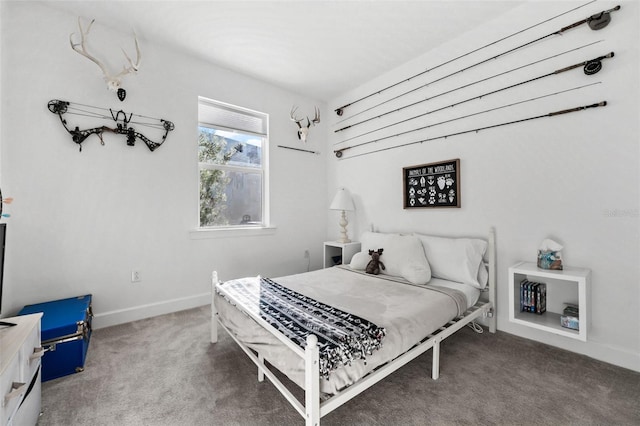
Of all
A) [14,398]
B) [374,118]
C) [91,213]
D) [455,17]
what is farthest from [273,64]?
[14,398]

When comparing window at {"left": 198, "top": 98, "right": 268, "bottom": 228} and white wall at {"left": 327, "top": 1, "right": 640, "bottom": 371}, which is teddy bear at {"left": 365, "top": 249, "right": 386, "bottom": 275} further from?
window at {"left": 198, "top": 98, "right": 268, "bottom": 228}

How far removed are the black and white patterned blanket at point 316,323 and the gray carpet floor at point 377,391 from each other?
1.44ft

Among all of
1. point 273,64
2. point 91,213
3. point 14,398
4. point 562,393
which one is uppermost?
point 273,64

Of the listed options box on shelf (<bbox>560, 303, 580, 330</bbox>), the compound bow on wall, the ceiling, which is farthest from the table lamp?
box on shelf (<bbox>560, 303, 580, 330</bbox>)

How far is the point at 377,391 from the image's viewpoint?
1636 millimetres

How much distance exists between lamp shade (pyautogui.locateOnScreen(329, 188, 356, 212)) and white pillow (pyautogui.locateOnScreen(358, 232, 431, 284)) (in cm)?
75

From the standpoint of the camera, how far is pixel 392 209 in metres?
3.31

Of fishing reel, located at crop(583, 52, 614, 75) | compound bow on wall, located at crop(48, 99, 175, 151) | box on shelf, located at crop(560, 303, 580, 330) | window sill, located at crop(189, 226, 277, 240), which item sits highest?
fishing reel, located at crop(583, 52, 614, 75)

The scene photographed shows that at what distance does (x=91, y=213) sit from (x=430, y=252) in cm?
321

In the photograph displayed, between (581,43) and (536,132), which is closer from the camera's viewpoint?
(581,43)

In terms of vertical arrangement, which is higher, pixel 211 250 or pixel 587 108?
pixel 587 108

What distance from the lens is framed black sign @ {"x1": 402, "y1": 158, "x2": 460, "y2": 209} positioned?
2721 mm

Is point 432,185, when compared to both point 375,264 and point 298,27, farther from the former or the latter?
point 298,27

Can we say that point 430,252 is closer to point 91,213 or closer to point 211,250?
point 211,250
